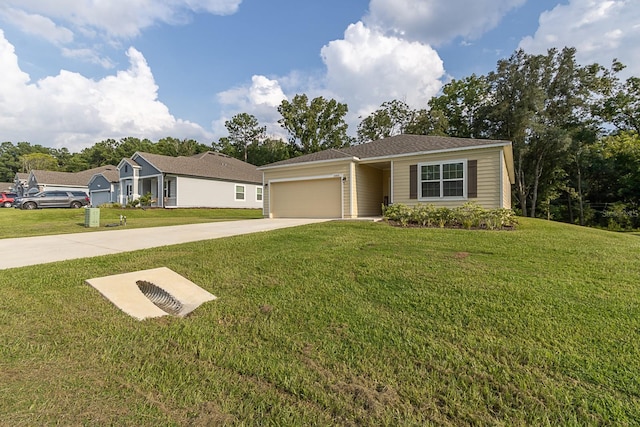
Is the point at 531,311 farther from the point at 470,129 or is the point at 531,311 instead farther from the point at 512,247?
the point at 470,129

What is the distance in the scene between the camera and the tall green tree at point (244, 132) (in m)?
41.3

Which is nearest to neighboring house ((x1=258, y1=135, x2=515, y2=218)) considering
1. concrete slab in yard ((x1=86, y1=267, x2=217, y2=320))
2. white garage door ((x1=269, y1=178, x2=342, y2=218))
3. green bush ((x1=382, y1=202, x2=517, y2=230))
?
white garage door ((x1=269, y1=178, x2=342, y2=218))

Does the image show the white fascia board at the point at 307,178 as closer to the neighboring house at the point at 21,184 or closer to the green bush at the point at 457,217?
the green bush at the point at 457,217

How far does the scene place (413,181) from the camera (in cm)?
1176

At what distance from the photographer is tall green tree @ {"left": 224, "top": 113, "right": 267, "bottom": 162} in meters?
41.3

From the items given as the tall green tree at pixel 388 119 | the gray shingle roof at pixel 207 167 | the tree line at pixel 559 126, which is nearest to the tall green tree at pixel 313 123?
the tall green tree at pixel 388 119

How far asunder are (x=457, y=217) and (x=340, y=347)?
7851 millimetres

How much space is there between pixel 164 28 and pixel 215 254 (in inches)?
421

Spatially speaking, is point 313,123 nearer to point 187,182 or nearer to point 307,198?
point 187,182

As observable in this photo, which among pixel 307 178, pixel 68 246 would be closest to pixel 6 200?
pixel 68 246

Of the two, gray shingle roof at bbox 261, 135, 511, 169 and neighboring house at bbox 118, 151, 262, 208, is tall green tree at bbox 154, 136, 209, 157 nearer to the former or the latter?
neighboring house at bbox 118, 151, 262, 208

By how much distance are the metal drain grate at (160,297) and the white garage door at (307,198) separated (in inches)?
367

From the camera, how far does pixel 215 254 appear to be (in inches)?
220

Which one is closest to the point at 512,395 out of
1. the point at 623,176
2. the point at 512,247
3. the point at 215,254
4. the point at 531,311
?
the point at 531,311
